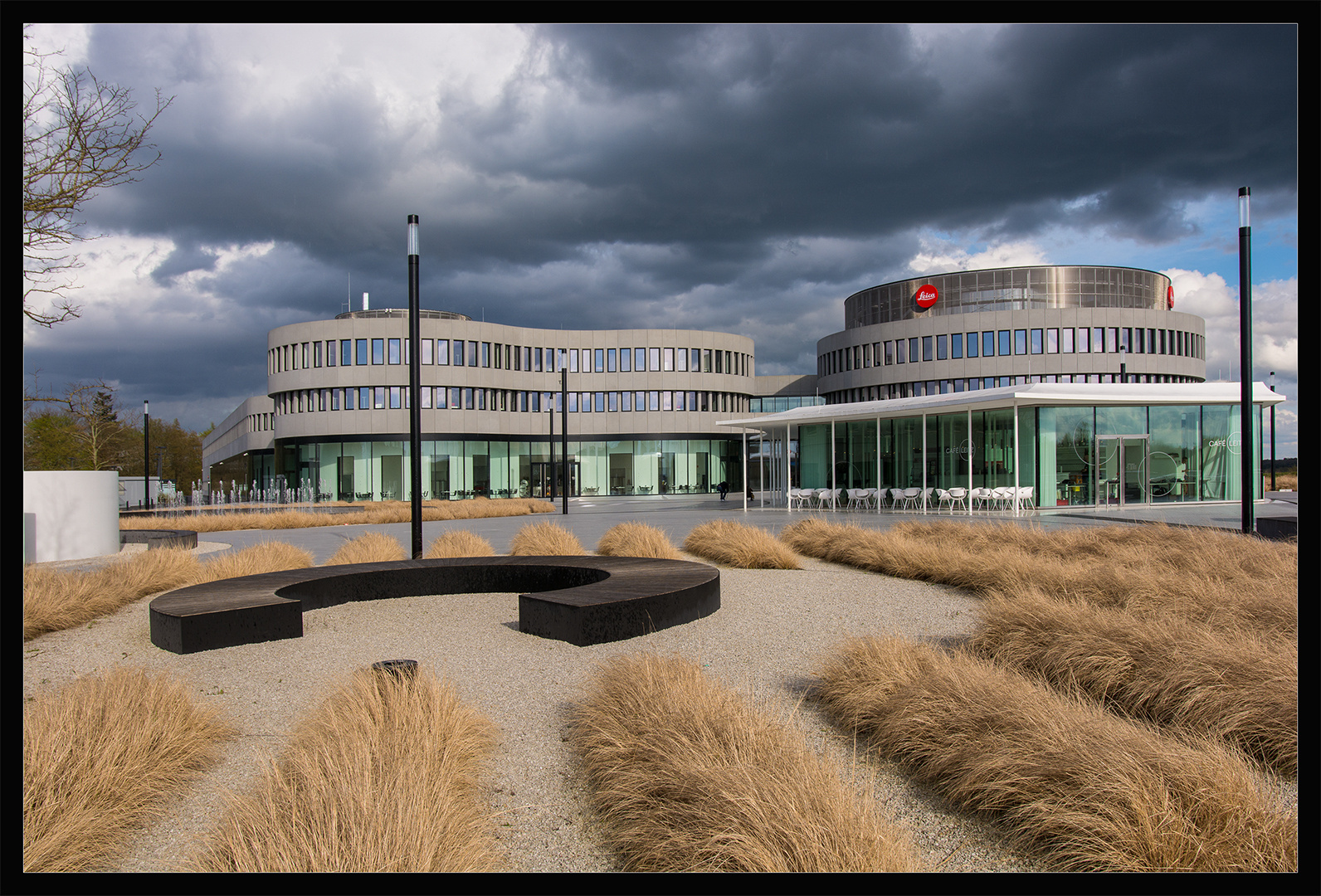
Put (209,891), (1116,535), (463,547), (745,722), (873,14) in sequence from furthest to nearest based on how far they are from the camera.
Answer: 1. (463,547)
2. (1116,535)
3. (745,722)
4. (873,14)
5. (209,891)

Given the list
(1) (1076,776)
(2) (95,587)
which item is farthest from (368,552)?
(1) (1076,776)

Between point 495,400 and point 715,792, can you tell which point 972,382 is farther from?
point 715,792

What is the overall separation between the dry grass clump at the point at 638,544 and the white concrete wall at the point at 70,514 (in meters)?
9.58

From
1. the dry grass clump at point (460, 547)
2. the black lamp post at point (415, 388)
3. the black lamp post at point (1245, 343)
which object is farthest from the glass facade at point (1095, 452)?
the black lamp post at point (415, 388)

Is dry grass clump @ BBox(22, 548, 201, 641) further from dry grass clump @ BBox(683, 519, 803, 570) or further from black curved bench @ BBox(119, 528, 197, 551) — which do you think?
dry grass clump @ BBox(683, 519, 803, 570)

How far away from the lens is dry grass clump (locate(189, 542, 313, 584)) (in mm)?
10805

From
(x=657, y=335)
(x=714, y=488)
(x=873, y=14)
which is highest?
(x=657, y=335)

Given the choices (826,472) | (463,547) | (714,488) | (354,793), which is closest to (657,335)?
(714,488)

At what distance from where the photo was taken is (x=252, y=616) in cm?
733

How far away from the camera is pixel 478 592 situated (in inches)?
410

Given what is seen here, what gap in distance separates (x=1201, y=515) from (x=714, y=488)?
34834 millimetres

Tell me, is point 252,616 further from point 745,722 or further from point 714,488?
point 714,488

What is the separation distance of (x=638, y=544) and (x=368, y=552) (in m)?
4.25

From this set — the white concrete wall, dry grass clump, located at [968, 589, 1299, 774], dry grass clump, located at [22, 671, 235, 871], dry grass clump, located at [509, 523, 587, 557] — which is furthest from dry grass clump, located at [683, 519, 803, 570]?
the white concrete wall
